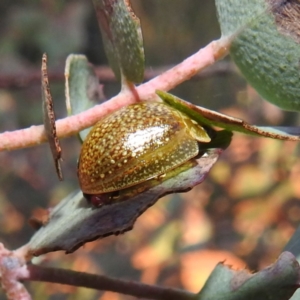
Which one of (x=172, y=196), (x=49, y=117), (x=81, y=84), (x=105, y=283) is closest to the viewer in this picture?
(x=49, y=117)

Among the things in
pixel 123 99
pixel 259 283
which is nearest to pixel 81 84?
pixel 123 99

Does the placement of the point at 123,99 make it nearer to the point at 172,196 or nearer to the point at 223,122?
the point at 223,122

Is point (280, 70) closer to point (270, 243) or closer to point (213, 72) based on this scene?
point (213, 72)

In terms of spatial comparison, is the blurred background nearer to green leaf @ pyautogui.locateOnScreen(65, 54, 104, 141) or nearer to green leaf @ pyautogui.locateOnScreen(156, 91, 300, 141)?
green leaf @ pyautogui.locateOnScreen(65, 54, 104, 141)

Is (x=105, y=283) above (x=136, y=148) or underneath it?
underneath

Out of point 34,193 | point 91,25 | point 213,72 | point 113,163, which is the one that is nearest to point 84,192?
point 113,163

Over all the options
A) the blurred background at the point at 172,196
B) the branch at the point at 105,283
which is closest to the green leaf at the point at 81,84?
the branch at the point at 105,283

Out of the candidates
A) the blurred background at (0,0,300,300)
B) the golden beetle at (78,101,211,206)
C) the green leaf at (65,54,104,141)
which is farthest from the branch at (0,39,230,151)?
the blurred background at (0,0,300,300)

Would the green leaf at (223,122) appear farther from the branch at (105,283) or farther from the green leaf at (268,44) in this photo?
the branch at (105,283)
